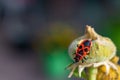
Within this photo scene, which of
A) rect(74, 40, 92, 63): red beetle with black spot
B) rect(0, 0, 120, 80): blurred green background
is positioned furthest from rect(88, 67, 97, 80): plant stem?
rect(0, 0, 120, 80): blurred green background

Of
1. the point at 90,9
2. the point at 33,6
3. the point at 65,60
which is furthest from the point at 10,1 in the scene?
the point at 65,60

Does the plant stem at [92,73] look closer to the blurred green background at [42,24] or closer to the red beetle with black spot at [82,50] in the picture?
the red beetle with black spot at [82,50]

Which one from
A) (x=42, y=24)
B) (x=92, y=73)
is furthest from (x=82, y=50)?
(x=42, y=24)

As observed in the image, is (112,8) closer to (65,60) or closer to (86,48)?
(65,60)

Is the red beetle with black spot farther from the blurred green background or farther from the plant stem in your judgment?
the blurred green background

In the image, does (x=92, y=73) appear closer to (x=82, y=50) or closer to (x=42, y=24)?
(x=82, y=50)

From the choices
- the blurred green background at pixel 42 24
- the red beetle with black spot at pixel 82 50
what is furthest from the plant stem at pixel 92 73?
the blurred green background at pixel 42 24
